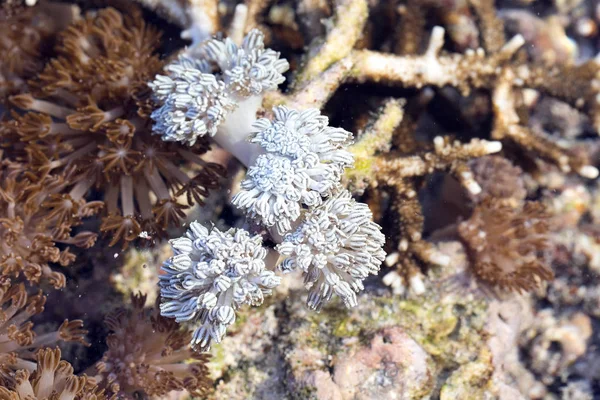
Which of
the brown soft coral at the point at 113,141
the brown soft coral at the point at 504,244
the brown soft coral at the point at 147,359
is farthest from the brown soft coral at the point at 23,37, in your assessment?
the brown soft coral at the point at 504,244

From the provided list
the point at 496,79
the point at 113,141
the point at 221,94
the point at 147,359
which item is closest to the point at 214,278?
the point at 147,359

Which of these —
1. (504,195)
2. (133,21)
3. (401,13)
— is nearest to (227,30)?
(133,21)

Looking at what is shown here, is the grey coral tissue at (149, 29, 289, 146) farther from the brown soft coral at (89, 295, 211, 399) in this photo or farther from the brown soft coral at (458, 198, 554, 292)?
the brown soft coral at (458, 198, 554, 292)

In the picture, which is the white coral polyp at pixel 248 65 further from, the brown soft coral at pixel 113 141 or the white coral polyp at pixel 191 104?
the brown soft coral at pixel 113 141

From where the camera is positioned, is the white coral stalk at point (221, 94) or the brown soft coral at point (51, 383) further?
the white coral stalk at point (221, 94)

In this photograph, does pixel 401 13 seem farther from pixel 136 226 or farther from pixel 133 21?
pixel 136 226

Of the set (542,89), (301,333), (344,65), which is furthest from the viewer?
(542,89)
